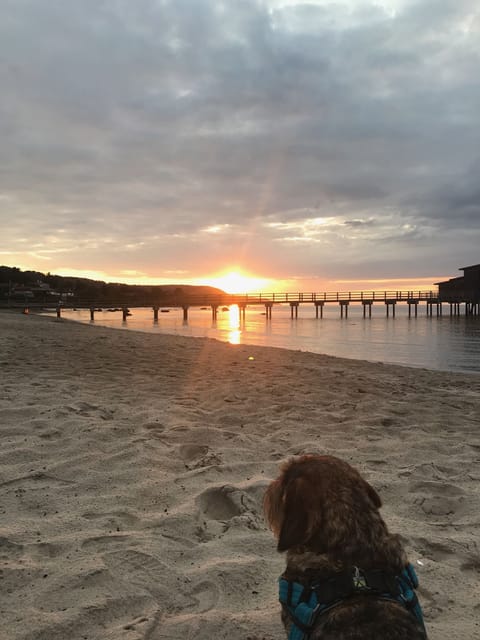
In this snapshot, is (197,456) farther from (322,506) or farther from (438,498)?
(322,506)

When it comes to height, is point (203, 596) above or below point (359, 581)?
below

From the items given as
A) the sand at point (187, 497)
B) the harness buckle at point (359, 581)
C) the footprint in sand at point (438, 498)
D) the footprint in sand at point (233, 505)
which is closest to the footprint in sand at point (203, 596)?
the sand at point (187, 497)

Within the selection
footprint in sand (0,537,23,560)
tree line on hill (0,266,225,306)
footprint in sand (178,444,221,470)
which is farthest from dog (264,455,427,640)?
tree line on hill (0,266,225,306)

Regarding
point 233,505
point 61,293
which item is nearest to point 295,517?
point 233,505

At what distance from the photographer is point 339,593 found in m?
1.65

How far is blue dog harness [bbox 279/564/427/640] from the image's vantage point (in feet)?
5.41

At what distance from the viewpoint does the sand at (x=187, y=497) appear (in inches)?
89.7

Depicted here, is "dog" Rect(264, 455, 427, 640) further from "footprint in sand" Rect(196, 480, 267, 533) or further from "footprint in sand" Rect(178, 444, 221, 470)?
"footprint in sand" Rect(178, 444, 221, 470)

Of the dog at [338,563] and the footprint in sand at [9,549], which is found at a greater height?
the dog at [338,563]

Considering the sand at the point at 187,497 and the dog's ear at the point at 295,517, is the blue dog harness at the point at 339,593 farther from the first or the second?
the sand at the point at 187,497

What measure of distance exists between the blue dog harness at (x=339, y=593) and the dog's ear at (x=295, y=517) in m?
0.16

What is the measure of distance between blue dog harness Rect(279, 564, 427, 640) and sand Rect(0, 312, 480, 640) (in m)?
0.61

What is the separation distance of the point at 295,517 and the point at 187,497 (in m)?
1.83

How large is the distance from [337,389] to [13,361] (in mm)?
6295
